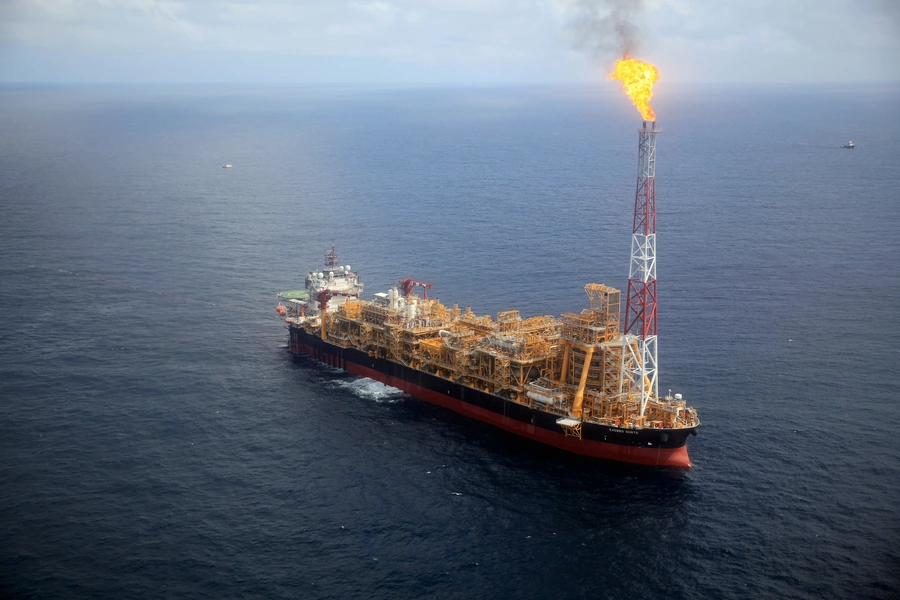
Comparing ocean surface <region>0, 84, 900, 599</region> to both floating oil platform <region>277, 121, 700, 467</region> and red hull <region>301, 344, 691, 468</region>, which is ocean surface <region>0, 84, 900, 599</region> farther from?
floating oil platform <region>277, 121, 700, 467</region>

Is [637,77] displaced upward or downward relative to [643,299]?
upward

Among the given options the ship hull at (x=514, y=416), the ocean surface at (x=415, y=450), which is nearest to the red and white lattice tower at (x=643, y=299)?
the ship hull at (x=514, y=416)

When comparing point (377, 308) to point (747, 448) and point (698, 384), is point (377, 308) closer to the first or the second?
point (698, 384)

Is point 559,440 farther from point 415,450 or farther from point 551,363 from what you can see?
point 415,450

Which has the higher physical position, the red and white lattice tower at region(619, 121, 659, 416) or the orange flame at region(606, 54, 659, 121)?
the orange flame at region(606, 54, 659, 121)

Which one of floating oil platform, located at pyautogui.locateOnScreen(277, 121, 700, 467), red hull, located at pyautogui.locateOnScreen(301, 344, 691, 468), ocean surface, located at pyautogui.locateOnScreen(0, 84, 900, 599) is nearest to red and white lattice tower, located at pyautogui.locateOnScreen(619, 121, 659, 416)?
floating oil platform, located at pyautogui.locateOnScreen(277, 121, 700, 467)

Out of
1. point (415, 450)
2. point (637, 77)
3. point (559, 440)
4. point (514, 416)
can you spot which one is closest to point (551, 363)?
point (514, 416)

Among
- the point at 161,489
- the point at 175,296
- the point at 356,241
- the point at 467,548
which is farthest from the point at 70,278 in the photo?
the point at 467,548

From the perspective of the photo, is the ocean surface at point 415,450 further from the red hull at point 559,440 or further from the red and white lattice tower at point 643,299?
the red and white lattice tower at point 643,299
